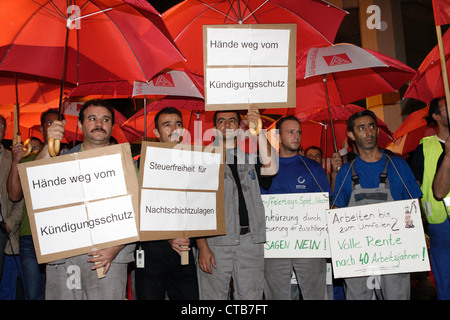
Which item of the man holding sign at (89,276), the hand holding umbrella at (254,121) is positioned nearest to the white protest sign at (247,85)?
the hand holding umbrella at (254,121)

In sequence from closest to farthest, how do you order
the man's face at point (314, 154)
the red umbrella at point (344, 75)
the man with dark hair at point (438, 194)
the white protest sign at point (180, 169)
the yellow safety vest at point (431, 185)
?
the white protest sign at point (180, 169) < the man with dark hair at point (438, 194) < the yellow safety vest at point (431, 185) < the red umbrella at point (344, 75) < the man's face at point (314, 154)

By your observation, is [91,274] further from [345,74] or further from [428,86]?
[345,74]

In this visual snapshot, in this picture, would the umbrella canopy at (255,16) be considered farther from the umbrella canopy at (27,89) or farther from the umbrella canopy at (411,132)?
the umbrella canopy at (411,132)

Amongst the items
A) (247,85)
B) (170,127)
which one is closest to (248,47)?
(247,85)

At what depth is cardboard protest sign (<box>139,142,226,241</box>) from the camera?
136 inches

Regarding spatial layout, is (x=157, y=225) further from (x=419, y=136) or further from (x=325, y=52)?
(x=419, y=136)

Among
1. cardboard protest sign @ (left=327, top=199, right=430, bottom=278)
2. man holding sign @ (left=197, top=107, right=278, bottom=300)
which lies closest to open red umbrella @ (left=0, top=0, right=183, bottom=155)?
man holding sign @ (left=197, top=107, right=278, bottom=300)

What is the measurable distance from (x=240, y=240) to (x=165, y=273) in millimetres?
761

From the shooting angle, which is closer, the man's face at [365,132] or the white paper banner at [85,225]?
the white paper banner at [85,225]

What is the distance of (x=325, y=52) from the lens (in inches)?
200

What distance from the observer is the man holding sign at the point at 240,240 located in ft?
12.7

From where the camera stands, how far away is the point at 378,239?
3.89 m

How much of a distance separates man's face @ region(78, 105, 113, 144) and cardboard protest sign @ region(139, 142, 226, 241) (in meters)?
0.43
